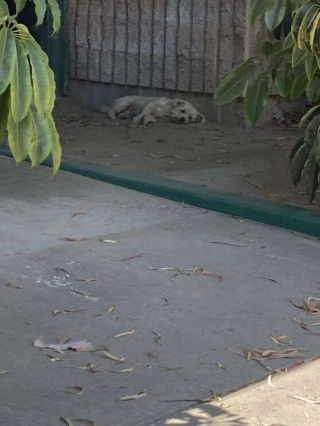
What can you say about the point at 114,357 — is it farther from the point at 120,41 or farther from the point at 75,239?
the point at 120,41

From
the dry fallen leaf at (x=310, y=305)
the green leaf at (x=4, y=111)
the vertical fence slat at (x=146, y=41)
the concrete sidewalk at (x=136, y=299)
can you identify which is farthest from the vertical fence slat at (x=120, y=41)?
the green leaf at (x=4, y=111)

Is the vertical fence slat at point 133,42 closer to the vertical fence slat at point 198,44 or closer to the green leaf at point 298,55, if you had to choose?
the vertical fence slat at point 198,44

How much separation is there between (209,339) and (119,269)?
109 cm

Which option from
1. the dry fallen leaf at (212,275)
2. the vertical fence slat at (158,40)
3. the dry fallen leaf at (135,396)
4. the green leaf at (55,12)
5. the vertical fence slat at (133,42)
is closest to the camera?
the green leaf at (55,12)

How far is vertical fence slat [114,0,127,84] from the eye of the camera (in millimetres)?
10441

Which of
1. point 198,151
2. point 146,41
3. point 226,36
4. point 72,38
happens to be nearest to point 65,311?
point 198,151

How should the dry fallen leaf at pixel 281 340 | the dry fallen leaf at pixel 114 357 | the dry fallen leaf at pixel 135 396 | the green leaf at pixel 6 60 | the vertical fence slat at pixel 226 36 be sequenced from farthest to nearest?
1. the vertical fence slat at pixel 226 36
2. the dry fallen leaf at pixel 281 340
3. the dry fallen leaf at pixel 114 357
4. the dry fallen leaf at pixel 135 396
5. the green leaf at pixel 6 60

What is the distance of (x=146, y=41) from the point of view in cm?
1026

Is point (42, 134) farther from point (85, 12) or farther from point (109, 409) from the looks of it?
point (85, 12)

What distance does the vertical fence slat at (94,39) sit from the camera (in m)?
10.7

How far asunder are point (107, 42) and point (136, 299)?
657cm

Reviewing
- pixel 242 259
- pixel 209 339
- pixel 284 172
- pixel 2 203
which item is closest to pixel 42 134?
pixel 209 339

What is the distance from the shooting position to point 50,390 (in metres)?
3.61

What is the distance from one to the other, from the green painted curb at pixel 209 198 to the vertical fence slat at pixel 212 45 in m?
2.49
